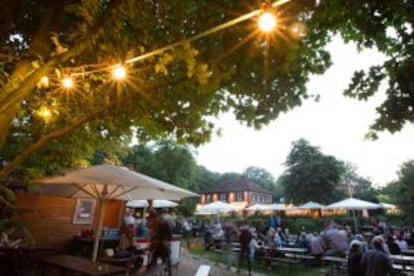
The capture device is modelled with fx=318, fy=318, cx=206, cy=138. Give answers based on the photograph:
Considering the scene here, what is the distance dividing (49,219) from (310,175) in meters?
35.4

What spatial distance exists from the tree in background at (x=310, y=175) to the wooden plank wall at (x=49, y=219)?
3383 cm

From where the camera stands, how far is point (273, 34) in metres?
3.91

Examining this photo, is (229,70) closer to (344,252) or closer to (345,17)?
(345,17)

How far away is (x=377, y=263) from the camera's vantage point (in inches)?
244

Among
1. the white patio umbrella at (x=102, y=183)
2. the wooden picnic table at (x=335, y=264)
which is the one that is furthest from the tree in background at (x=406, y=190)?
the white patio umbrella at (x=102, y=183)

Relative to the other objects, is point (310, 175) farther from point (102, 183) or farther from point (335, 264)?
point (102, 183)

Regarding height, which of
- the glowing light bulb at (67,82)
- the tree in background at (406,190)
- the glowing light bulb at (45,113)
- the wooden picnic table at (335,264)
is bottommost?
the wooden picnic table at (335,264)

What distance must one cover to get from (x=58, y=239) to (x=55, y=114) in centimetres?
738

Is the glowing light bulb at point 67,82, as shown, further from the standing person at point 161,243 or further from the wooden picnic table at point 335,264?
the wooden picnic table at point 335,264

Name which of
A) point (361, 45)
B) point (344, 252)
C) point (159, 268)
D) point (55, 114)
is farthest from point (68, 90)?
point (344, 252)

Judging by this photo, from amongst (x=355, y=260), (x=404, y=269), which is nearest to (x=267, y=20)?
(x=355, y=260)

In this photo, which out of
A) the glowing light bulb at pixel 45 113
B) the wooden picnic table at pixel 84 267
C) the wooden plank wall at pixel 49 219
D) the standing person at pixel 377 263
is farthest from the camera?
the wooden plank wall at pixel 49 219

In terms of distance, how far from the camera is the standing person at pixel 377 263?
20.2 feet

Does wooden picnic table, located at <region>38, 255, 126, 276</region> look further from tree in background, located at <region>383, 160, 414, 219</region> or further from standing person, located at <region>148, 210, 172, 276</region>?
tree in background, located at <region>383, 160, 414, 219</region>
